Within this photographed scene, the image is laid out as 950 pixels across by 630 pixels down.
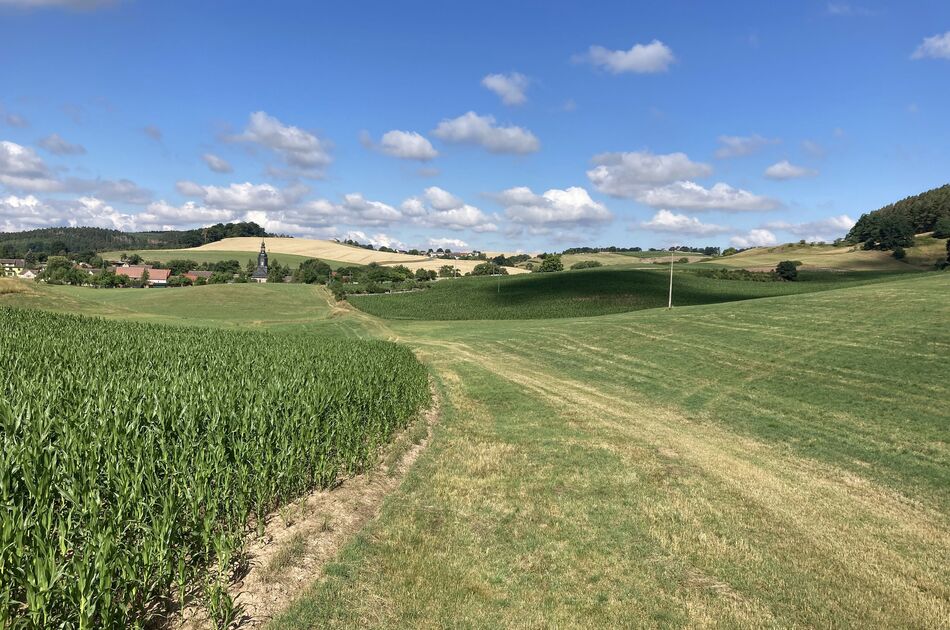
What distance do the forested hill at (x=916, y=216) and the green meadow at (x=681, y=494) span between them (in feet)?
458

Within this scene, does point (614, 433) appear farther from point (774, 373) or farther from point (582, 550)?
point (774, 373)

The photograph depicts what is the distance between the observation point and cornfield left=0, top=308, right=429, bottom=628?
17.1 feet

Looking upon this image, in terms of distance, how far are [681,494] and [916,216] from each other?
204957 mm

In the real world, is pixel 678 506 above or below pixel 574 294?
below

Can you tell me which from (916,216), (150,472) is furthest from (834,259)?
(150,472)

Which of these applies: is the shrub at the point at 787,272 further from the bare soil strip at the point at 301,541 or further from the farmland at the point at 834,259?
the bare soil strip at the point at 301,541

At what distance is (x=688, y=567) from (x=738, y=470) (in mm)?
6546

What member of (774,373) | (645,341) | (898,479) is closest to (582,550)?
(898,479)

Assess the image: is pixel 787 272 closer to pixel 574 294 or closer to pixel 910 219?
pixel 574 294

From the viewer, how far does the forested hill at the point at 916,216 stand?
140125mm

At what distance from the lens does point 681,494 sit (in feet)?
38.8

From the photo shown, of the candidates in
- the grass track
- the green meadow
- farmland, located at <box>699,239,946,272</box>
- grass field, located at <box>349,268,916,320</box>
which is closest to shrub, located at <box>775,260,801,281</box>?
grass field, located at <box>349,268,916,320</box>

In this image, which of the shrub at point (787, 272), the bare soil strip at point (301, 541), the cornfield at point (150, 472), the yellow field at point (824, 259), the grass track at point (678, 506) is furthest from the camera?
Answer: the yellow field at point (824, 259)

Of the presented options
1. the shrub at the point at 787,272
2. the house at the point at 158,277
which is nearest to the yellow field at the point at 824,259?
the shrub at the point at 787,272
